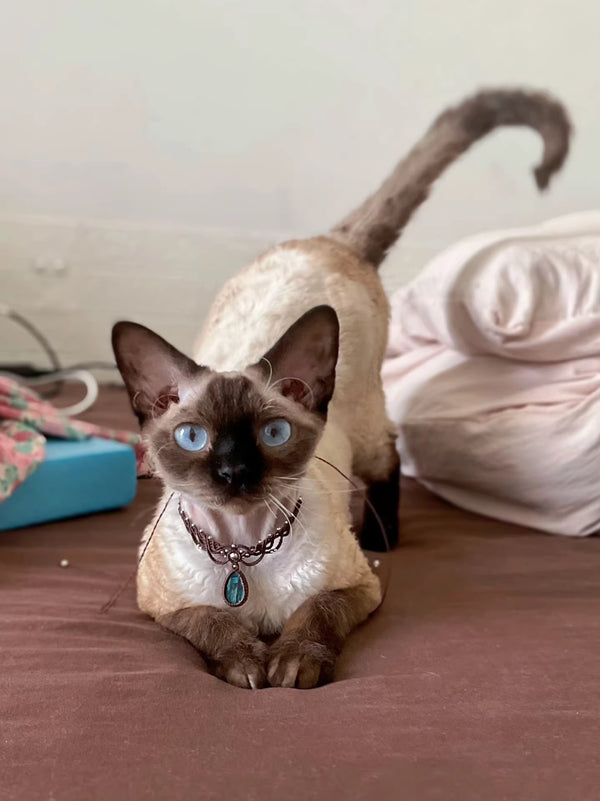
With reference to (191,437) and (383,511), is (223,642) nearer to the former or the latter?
(191,437)

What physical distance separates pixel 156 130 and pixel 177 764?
91.5 inches

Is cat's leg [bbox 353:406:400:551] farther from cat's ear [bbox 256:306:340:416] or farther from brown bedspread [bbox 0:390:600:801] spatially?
cat's ear [bbox 256:306:340:416]

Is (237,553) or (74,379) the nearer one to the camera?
(237,553)

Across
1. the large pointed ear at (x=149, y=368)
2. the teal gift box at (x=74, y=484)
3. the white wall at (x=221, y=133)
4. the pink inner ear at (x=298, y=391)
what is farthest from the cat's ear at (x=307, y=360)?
the white wall at (x=221, y=133)

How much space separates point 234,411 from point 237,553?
0.66ft

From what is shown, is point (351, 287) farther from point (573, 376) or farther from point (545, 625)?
point (545, 625)

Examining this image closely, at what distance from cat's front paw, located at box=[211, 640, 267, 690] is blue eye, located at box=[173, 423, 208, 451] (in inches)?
9.4

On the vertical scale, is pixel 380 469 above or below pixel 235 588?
below

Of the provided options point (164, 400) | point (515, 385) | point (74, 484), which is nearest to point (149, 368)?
point (164, 400)

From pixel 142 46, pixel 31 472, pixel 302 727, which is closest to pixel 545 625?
pixel 302 727

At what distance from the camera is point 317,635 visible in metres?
0.93

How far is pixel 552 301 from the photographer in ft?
5.33

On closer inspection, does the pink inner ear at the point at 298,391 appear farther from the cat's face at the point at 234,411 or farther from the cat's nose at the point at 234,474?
the cat's nose at the point at 234,474

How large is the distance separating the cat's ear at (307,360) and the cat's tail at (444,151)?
2.28 ft
